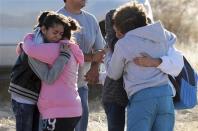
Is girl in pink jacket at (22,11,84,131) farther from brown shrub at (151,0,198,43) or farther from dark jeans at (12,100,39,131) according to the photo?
brown shrub at (151,0,198,43)

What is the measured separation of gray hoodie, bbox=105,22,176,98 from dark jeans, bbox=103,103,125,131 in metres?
0.30

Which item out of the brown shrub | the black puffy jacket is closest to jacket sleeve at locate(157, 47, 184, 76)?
the black puffy jacket

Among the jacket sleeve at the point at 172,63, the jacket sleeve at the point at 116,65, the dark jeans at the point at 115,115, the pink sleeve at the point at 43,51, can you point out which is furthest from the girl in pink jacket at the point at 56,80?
the jacket sleeve at the point at 172,63

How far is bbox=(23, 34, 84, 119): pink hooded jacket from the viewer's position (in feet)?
12.9

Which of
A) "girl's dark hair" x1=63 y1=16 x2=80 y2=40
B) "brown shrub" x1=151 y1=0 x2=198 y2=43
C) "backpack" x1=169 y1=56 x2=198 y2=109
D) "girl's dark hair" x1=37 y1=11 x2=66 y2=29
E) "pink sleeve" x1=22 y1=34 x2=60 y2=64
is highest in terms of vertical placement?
"brown shrub" x1=151 y1=0 x2=198 y2=43

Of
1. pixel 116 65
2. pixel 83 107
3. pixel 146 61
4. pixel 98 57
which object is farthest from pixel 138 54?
pixel 83 107

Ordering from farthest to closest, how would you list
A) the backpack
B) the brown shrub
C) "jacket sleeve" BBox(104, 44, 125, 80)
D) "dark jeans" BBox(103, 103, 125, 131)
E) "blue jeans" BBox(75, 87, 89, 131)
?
1. the brown shrub
2. "blue jeans" BBox(75, 87, 89, 131)
3. "dark jeans" BBox(103, 103, 125, 131)
4. the backpack
5. "jacket sleeve" BBox(104, 44, 125, 80)

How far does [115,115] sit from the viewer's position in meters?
4.38

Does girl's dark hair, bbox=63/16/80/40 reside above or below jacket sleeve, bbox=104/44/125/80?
above

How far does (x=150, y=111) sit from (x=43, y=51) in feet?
2.73

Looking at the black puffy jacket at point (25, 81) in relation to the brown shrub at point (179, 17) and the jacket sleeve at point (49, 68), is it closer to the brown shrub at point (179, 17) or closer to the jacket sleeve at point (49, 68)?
the jacket sleeve at point (49, 68)

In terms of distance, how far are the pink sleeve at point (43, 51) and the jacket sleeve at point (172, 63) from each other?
2.37 ft

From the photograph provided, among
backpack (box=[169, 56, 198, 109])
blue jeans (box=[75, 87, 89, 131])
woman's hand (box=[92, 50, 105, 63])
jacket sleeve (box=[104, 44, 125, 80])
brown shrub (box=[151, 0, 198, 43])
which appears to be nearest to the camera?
jacket sleeve (box=[104, 44, 125, 80])

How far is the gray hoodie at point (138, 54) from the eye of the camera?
13.0ft
